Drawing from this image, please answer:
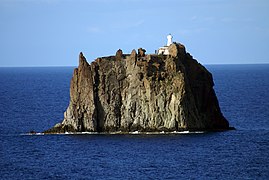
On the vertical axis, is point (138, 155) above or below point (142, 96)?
below

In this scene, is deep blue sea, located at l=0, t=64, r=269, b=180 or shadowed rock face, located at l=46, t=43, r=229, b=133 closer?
deep blue sea, located at l=0, t=64, r=269, b=180

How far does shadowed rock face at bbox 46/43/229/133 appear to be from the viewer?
105m

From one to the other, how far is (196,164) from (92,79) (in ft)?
90.7

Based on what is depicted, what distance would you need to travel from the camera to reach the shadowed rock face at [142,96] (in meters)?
105

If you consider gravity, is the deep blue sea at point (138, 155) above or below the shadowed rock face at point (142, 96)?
below

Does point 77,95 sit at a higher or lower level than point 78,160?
higher

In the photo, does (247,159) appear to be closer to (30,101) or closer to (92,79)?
(92,79)

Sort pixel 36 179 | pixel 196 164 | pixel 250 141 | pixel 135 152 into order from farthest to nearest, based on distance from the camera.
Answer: pixel 250 141 → pixel 135 152 → pixel 196 164 → pixel 36 179

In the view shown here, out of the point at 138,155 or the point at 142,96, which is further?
the point at 142,96

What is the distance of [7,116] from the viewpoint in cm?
13750

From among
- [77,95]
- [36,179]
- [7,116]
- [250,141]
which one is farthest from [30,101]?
[36,179]

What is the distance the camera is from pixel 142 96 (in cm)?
10669

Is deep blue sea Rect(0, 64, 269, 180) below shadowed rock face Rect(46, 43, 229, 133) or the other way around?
below

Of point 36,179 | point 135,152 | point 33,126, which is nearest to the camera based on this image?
point 36,179
